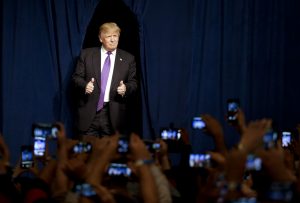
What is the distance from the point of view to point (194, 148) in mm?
5738

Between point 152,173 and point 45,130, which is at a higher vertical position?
point 45,130

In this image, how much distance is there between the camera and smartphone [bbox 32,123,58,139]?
2934 millimetres

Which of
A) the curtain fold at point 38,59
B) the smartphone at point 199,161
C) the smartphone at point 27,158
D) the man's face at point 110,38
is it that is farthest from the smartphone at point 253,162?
the curtain fold at point 38,59

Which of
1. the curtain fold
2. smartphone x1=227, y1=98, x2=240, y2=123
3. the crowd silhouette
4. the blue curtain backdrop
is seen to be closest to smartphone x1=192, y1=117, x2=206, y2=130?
the crowd silhouette

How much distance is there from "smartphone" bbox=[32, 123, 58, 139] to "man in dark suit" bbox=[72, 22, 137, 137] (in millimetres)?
2025

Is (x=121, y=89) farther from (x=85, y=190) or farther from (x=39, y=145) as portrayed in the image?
(x=85, y=190)

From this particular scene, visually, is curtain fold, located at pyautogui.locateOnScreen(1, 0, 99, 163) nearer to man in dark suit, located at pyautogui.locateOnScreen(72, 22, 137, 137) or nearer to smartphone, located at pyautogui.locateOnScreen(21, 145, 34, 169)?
man in dark suit, located at pyautogui.locateOnScreen(72, 22, 137, 137)

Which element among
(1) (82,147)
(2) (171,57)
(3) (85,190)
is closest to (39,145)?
(1) (82,147)

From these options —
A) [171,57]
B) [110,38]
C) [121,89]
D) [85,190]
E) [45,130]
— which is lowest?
[85,190]

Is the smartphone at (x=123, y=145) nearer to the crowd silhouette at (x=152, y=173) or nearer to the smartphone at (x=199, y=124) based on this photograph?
the crowd silhouette at (x=152, y=173)

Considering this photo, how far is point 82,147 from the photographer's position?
9.72 ft

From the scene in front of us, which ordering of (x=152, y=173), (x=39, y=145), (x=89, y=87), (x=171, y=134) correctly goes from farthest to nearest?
1. (x=89, y=87)
2. (x=171, y=134)
3. (x=39, y=145)
4. (x=152, y=173)

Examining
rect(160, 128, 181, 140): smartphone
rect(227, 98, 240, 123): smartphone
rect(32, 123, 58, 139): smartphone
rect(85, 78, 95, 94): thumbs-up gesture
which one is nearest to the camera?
rect(32, 123, 58, 139): smartphone

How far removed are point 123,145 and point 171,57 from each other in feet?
9.66
